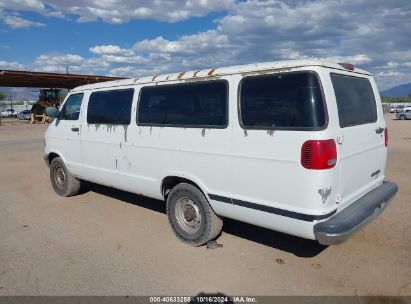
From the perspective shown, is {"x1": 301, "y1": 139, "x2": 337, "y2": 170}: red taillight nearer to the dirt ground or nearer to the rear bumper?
the rear bumper

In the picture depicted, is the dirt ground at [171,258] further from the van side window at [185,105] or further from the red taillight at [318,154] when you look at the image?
the van side window at [185,105]

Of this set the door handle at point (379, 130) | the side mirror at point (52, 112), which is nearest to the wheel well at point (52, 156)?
the side mirror at point (52, 112)

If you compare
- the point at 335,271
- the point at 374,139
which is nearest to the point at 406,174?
the point at 374,139

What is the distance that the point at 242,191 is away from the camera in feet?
13.2

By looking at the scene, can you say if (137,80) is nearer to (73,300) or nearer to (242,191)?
(242,191)

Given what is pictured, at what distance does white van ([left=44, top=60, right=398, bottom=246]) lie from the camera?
11.6ft

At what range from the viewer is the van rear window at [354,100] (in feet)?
12.5

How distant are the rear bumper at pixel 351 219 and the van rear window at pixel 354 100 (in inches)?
33.2

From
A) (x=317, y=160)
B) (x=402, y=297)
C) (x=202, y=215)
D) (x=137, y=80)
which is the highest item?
(x=137, y=80)

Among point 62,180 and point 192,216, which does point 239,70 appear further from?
point 62,180

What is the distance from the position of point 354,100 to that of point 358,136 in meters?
0.44

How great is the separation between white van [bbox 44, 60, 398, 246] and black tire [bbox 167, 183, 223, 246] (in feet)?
0.04

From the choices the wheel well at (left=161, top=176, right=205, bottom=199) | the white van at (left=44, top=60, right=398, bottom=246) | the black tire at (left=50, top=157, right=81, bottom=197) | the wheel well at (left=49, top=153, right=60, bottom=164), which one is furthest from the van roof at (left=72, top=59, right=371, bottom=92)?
the wheel well at (left=49, top=153, right=60, bottom=164)

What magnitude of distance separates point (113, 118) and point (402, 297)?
4.24 m
